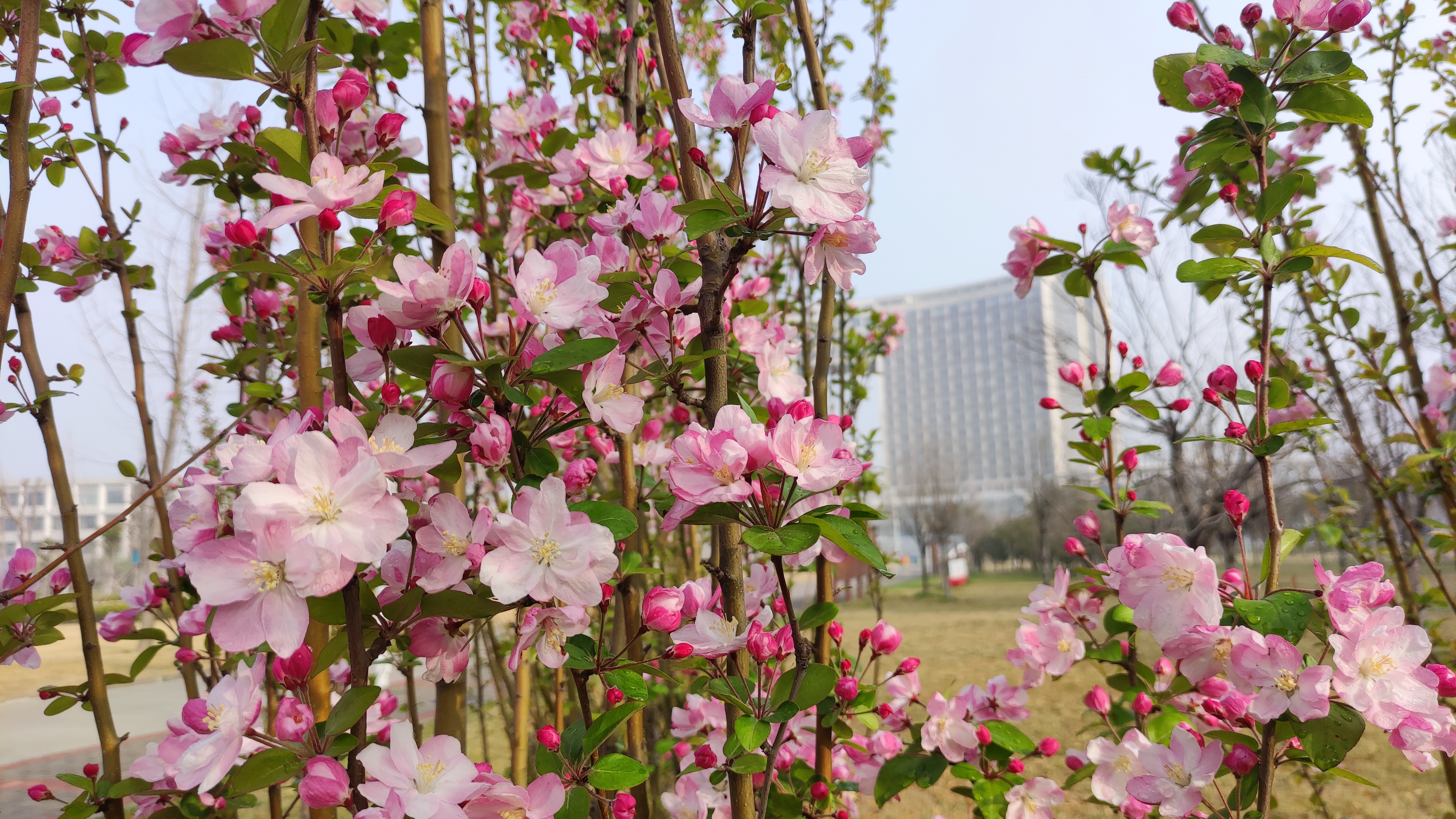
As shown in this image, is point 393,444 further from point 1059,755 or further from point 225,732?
point 1059,755

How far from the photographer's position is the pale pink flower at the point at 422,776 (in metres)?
0.57

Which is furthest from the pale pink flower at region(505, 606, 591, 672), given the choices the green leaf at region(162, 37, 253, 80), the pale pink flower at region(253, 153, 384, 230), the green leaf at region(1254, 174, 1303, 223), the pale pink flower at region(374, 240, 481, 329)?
the green leaf at region(1254, 174, 1303, 223)

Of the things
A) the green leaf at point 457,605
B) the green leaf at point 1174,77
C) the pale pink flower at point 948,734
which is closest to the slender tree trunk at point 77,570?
the green leaf at point 457,605

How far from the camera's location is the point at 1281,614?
80cm

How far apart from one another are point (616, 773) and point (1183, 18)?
1186mm

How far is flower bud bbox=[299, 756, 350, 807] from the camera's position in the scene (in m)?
0.59

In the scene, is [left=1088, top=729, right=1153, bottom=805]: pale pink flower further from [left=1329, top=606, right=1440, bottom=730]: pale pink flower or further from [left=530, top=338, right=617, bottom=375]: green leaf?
[left=530, top=338, right=617, bottom=375]: green leaf

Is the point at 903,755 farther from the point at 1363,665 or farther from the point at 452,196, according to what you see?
the point at 452,196

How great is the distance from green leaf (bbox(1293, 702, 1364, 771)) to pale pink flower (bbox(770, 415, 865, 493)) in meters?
0.61

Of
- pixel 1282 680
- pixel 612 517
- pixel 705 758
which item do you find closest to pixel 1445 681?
pixel 1282 680

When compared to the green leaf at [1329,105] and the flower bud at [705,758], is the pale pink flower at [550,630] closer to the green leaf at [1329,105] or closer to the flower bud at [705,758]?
the flower bud at [705,758]

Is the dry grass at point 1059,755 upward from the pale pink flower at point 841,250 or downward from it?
downward

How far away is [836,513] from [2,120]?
38.7 inches

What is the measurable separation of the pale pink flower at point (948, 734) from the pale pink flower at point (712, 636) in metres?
0.58
